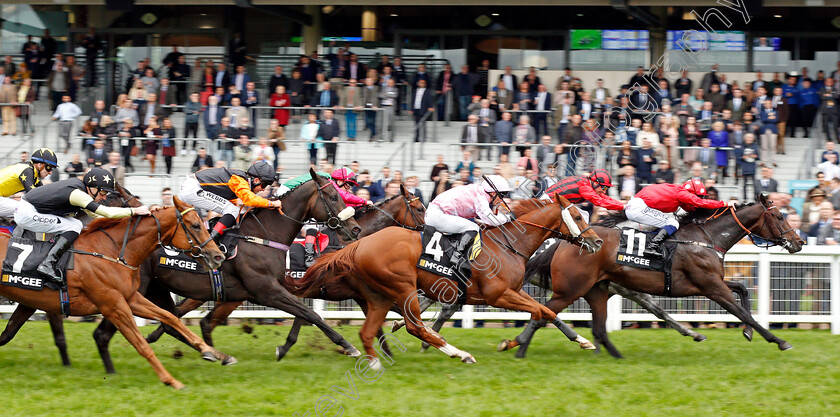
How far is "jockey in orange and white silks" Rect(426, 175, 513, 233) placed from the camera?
7496 mm

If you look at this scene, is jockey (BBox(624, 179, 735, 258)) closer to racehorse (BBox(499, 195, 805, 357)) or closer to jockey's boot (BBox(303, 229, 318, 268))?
racehorse (BBox(499, 195, 805, 357))

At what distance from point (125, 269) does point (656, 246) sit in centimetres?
462

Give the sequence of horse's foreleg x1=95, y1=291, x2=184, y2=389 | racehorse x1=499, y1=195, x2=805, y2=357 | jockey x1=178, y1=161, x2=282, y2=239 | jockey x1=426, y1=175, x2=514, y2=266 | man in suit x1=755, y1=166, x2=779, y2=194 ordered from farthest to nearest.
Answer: man in suit x1=755, y1=166, x2=779, y2=194 → racehorse x1=499, y1=195, x2=805, y2=357 → jockey x1=178, y1=161, x2=282, y2=239 → jockey x1=426, y1=175, x2=514, y2=266 → horse's foreleg x1=95, y1=291, x2=184, y2=389

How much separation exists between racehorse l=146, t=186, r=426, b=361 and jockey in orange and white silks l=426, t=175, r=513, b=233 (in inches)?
18.0

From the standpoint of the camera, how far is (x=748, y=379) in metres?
Answer: 7.00

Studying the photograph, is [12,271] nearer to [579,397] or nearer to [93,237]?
[93,237]

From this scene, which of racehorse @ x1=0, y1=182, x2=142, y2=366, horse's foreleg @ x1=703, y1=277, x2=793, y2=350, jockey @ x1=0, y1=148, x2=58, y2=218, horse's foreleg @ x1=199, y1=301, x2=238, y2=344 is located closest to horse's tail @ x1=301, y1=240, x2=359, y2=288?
horse's foreleg @ x1=199, y1=301, x2=238, y2=344

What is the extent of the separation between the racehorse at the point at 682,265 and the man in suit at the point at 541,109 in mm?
5325

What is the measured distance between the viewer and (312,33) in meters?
A: 17.3

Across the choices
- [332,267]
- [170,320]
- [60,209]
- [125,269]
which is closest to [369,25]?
[332,267]

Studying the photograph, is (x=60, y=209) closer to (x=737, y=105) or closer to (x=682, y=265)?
(x=682, y=265)

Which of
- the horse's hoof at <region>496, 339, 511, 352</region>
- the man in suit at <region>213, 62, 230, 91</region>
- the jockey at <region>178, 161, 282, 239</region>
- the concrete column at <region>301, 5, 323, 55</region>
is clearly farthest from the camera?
the concrete column at <region>301, 5, 323, 55</region>

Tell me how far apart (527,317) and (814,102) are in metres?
7.35

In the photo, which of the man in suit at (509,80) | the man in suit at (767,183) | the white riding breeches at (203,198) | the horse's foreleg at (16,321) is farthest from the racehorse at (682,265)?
the man in suit at (509,80)
